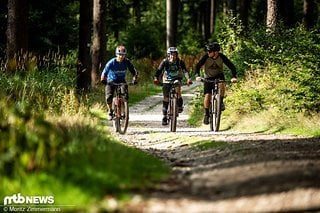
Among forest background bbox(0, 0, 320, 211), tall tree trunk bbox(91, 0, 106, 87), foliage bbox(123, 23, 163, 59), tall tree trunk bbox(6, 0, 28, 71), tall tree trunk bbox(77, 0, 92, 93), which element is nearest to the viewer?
forest background bbox(0, 0, 320, 211)

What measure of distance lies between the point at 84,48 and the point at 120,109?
227 inches

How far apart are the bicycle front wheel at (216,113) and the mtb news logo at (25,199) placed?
831cm

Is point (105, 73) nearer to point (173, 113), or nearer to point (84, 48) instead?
point (173, 113)

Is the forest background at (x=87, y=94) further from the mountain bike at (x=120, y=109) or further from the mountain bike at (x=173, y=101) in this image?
the mountain bike at (x=173, y=101)

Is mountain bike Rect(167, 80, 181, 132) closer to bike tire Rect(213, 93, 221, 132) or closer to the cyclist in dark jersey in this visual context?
the cyclist in dark jersey

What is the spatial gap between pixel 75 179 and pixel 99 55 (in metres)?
17.2

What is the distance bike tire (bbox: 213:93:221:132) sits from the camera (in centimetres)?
1508

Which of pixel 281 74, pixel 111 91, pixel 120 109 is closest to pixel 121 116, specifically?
pixel 120 109

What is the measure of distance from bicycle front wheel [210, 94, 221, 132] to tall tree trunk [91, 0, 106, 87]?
8.78 metres

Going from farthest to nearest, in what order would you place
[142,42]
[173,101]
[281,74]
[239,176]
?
[142,42] → [281,74] → [173,101] → [239,176]

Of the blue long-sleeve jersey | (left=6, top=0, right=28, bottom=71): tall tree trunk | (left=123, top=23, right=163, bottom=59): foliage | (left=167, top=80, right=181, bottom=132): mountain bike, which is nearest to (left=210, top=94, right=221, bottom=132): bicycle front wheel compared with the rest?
(left=167, top=80, right=181, bottom=132): mountain bike

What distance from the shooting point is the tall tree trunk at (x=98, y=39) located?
922 inches

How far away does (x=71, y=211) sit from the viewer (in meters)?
6.43

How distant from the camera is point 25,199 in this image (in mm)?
7188
